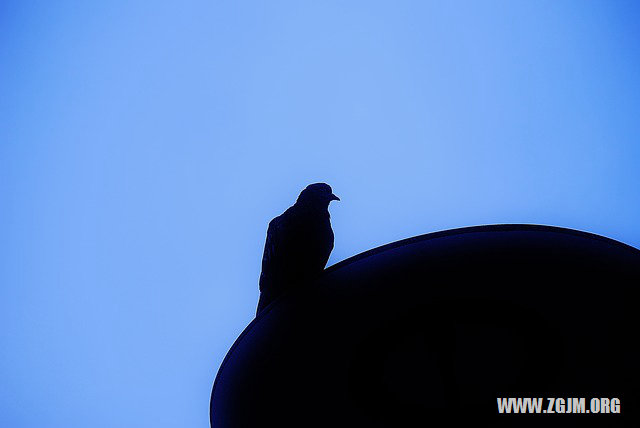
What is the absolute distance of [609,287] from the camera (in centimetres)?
209

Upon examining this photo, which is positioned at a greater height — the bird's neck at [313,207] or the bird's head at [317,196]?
the bird's head at [317,196]

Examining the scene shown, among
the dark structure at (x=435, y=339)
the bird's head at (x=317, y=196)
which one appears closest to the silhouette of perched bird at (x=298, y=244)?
the bird's head at (x=317, y=196)

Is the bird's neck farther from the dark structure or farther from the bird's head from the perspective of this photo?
the dark structure

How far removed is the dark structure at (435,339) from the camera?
6.81ft

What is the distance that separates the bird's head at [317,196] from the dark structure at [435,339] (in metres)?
1.66

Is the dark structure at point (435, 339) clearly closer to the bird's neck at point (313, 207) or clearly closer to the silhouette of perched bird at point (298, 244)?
the silhouette of perched bird at point (298, 244)

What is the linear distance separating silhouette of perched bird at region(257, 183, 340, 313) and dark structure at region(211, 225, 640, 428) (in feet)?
3.00

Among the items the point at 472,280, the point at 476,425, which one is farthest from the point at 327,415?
the point at 472,280

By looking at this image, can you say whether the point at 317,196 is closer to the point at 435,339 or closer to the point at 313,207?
the point at 313,207

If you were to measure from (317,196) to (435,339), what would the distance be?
189cm

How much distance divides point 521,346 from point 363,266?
0.92 metres

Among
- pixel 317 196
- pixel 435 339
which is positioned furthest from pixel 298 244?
pixel 435 339

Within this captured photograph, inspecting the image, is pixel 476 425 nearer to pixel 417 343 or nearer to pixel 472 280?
pixel 417 343

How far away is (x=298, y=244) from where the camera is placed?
3.37 m
